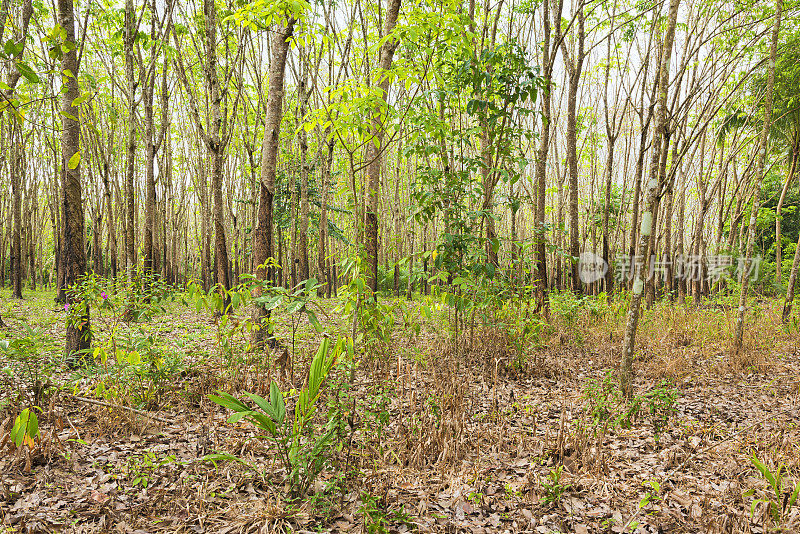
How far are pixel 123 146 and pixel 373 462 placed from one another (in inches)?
673

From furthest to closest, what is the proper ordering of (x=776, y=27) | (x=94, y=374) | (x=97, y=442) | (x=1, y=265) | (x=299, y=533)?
(x=1, y=265) < (x=776, y=27) < (x=94, y=374) < (x=97, y=442) < (x=299, y=533)

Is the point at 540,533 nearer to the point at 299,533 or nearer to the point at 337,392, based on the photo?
the point at 299,533

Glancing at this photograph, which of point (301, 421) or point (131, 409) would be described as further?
point (131, 409)

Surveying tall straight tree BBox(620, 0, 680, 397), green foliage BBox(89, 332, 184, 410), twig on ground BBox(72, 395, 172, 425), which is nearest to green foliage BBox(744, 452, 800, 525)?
tall straight tree BBox(620, 0, 680, 397)

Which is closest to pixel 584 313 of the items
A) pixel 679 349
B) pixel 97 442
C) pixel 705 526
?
pixel 679 349

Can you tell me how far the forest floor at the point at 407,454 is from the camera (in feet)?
6.75

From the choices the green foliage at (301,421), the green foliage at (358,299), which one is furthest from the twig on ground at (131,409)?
the green foliage at (358,299)

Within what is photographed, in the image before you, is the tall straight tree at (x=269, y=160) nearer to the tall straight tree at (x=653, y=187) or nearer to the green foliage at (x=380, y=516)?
the green foliage at (x=380, y=516)

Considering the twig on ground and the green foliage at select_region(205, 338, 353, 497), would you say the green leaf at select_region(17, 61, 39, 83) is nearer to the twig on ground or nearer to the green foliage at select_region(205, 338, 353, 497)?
the green foliage at select_region(205, 338, 353, 497)

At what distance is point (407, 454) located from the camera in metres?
2.64

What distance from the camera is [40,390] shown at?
118 inches

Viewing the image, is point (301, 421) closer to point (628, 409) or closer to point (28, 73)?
point (28, 73)

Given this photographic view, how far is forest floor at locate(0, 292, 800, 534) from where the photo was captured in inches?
81.0

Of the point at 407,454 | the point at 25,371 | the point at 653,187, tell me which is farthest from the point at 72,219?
the point at 653,187
